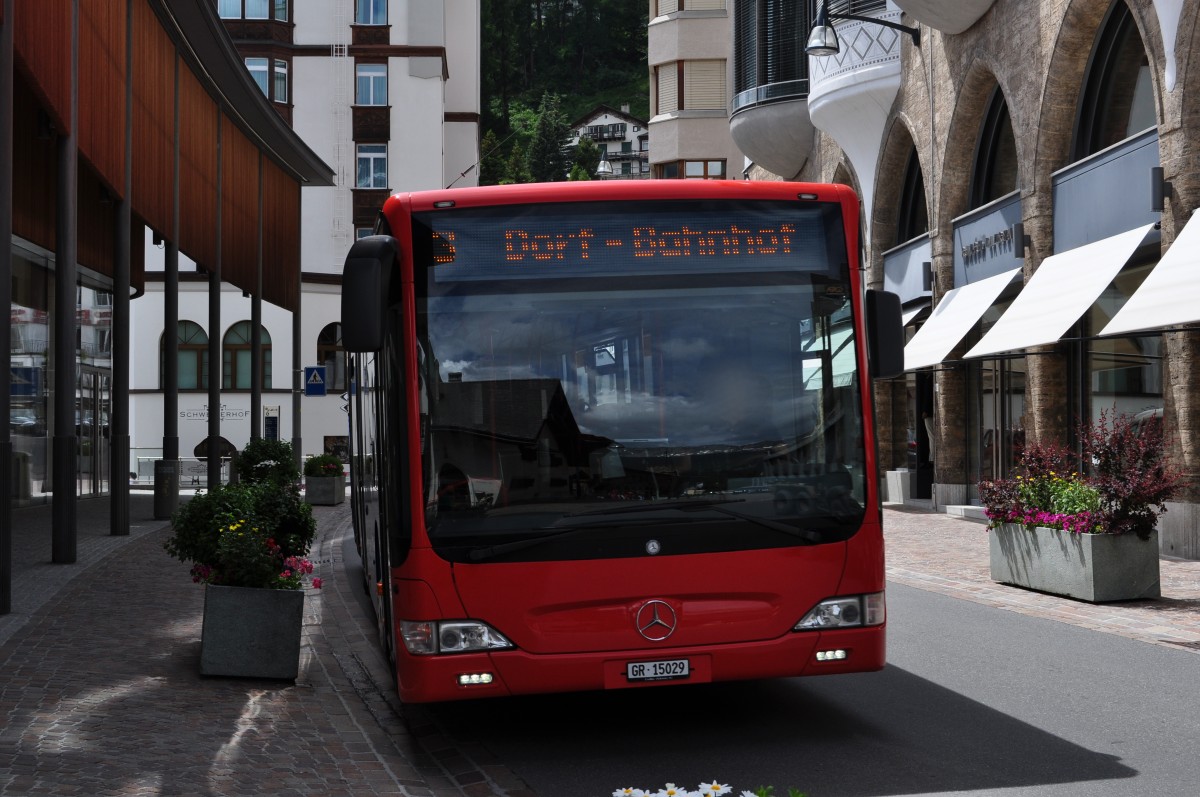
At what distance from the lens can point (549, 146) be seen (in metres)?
123

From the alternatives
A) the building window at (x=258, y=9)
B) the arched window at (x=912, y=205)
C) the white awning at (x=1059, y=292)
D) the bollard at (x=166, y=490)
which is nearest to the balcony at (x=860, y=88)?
the arched window at (x=912, y=205)

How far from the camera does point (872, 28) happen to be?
103 ft

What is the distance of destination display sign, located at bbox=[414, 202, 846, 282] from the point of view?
7.74m

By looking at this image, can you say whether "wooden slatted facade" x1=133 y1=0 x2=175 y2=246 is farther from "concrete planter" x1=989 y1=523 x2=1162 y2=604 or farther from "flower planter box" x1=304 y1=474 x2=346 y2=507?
"concrete planter" x1=989 y1=523 x2=1162 y2=604

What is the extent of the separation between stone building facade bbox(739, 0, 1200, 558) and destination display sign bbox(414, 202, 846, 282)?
27.2ft

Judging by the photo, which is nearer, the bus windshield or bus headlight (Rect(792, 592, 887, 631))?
the bus windshield

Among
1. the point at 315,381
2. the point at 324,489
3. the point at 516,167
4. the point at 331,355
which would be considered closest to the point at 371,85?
the point at 331,355

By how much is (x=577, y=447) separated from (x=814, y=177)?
3202 centimetres

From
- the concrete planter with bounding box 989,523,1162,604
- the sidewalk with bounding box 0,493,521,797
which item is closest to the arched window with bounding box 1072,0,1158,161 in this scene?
the concrete planter with bounding box 989,523,1162,604

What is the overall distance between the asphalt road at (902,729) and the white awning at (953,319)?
569 inches

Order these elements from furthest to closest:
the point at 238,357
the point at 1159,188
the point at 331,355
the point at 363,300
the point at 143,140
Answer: the point at 331,355 < the point at 238,357 < the point at 143,140 < the point at 1159,188 < the point at 363,300

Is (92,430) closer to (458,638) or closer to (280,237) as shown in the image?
(280,237)

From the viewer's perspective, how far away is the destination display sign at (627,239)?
7.74 meters

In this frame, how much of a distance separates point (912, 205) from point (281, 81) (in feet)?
106
